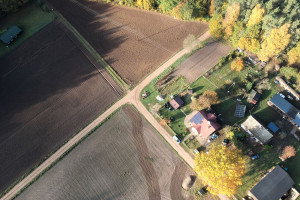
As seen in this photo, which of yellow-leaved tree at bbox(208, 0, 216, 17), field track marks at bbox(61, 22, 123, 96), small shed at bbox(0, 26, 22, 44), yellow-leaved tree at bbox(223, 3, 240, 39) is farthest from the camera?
small shed at bbox(0, 26, 22, 44)

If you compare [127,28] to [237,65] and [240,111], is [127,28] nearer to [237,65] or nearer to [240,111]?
[237,65]

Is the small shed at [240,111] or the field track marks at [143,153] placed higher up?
the field track marks at [143,153]

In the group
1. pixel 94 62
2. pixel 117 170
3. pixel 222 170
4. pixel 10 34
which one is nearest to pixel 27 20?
pixel 10 34

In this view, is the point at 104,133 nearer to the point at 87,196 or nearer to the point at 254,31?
the point at 87,196

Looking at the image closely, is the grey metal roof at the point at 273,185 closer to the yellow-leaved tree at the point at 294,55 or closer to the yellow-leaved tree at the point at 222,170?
the yellow-leaved tree at the point at 222,170

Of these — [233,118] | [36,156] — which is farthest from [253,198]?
[36,156]

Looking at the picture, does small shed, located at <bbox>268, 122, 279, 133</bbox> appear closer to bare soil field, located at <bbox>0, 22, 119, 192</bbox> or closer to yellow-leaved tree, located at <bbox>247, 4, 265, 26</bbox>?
yellow-leaved tree, located at <bbox>247, 4, 265, 26</bbox>

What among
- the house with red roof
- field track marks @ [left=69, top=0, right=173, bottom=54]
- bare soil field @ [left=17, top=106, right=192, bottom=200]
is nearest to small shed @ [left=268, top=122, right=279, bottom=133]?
the house with red roof

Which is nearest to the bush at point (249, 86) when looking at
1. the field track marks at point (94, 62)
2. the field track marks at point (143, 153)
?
the field track marks at point (143, 153)
